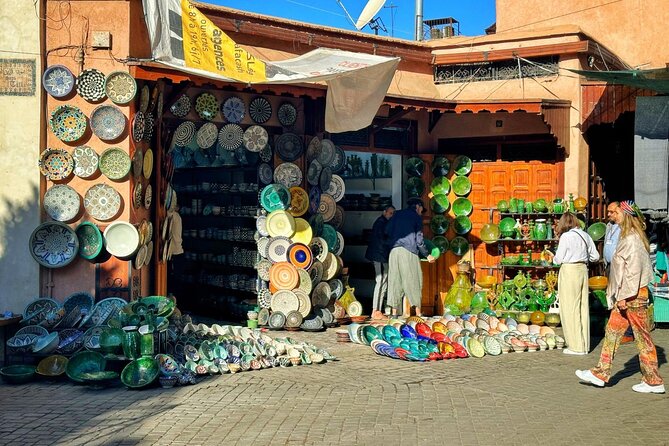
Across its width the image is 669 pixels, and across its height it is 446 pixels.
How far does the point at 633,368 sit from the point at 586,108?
4664mm

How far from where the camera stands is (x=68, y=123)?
31.2 feet

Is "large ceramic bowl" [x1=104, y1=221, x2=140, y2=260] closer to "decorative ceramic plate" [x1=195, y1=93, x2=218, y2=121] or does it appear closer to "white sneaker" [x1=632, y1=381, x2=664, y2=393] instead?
"decorative ceramic plate" [x1=195, y1=93, x2=218, y2=121]

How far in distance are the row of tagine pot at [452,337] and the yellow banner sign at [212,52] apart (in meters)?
3.43

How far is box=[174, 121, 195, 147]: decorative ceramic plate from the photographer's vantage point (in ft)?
35.6

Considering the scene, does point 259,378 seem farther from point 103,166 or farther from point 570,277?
point 570,277

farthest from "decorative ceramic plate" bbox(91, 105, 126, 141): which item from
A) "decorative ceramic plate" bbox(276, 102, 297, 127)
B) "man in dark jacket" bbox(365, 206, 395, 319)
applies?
"man in dark jacket" bbox(365, 206, 395, 319)

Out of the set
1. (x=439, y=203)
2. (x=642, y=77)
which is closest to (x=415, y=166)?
(x=439, y=203)

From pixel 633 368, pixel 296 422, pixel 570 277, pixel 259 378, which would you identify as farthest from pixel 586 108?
pixel 296 422

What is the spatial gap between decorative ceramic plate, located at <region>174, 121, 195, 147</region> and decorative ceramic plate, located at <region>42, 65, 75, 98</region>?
1.69 meters

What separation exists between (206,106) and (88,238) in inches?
94.7

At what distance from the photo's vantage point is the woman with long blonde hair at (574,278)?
9953mm

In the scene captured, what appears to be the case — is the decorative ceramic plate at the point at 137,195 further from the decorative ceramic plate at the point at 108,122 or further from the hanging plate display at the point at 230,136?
→ the hanging plate display at the point at 230,136

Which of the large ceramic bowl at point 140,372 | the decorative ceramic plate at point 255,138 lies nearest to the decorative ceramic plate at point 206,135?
the decorative ceramic plate at point 255,138

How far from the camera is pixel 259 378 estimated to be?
8.51 meters
